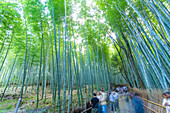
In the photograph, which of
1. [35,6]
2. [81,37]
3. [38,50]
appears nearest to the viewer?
[35,6]

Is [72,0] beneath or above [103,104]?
above

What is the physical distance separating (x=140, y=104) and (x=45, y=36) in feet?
19.3

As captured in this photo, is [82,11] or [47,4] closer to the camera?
[47,4]

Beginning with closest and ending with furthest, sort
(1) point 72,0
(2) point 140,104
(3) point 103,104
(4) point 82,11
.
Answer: (3) point 103,104, (2) point 140,104, (1) point 72,0, (4) point 82,11

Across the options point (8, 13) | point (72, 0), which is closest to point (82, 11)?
point (72, 0)

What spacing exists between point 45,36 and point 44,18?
139 centimetres

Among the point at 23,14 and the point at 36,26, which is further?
the point at 36,26

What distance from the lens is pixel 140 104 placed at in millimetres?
3355

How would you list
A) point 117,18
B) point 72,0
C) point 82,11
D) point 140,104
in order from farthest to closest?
point 82,11
point 72,0
point 117,18
point 140,104

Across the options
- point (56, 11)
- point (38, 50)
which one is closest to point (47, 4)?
point (56, 11)

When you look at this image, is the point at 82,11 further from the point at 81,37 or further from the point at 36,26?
the point at 36,26

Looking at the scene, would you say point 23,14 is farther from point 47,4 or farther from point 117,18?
point 117,18

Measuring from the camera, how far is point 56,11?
3826 millimetres

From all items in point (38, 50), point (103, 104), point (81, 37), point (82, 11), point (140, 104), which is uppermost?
point (82, 11)
